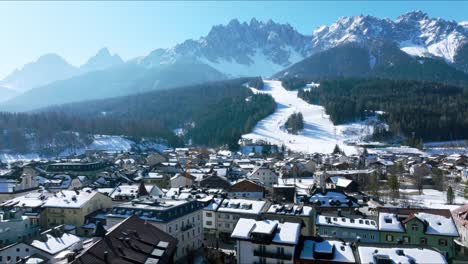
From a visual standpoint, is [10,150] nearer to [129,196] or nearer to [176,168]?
[176,168]

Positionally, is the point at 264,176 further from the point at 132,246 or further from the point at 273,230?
the point at 132,246

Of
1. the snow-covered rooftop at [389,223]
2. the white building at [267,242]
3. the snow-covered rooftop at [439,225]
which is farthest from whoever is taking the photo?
the snow-covered rooftop at [389,223]

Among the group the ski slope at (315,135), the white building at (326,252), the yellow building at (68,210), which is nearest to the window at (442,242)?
the white building at (326,252)

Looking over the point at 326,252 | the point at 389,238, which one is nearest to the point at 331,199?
the point at 389,238

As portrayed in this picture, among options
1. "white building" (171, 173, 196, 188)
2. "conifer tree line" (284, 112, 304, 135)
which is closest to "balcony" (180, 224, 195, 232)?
"white building" (171, 173, 196, 188)

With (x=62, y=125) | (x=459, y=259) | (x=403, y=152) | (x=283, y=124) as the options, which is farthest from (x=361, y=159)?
(x=62, y=125)

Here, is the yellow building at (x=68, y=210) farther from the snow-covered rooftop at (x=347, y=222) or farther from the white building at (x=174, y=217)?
the snow-covered rooftop at (x=347, y=222)
